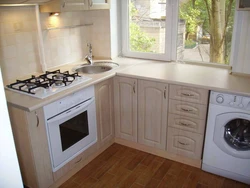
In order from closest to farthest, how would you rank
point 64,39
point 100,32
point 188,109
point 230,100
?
point 230,100 → point 188,109 → point 64,39 → point 100,32

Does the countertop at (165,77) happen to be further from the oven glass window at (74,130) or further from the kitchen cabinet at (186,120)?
the oven glass window at (74,130)

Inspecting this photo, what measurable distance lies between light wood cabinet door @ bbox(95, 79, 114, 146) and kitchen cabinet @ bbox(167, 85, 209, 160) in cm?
64

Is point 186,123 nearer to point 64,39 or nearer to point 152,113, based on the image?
point 152,113

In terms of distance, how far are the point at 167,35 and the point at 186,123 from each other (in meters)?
1.08

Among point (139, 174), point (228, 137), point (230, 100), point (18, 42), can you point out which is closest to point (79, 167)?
point (139, 174)

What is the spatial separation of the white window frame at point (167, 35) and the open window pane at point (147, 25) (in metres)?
0.04

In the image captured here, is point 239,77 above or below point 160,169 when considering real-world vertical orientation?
above

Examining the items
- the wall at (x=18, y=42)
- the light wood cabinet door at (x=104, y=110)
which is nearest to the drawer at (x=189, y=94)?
the light wood cabinet door at (x=104, y=110)

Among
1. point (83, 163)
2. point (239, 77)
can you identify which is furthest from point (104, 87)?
point (239, 77)

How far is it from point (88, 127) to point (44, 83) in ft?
1.94

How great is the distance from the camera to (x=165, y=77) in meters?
2.41

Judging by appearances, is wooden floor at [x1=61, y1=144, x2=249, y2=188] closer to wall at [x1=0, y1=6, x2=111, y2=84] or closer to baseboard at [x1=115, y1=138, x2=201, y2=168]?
baseboard at [x1=115, y1=138, x2=201, y2=168]

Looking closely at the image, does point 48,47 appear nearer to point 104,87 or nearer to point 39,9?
point 39,9

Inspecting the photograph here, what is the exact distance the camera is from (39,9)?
2400 mm
